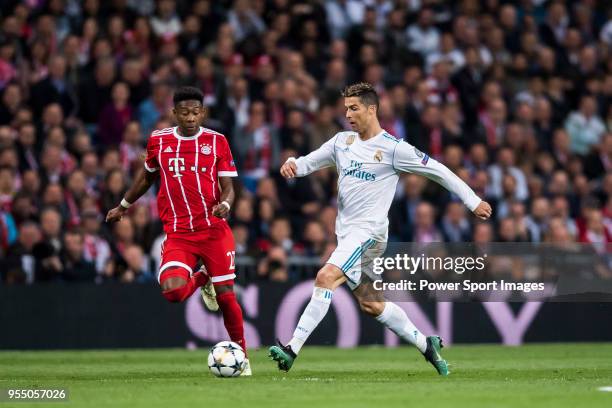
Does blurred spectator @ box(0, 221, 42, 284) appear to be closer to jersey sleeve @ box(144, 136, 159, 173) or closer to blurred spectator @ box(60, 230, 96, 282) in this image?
blurred spectator @ box(60, 230, 96, 282)

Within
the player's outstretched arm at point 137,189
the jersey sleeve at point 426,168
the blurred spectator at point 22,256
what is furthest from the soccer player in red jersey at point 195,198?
the blurred spectator at point 22,256

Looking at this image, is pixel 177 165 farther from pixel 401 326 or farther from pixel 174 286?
pixel 401 326

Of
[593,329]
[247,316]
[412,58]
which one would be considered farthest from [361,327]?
[412,58]

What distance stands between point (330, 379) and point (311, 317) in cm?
55

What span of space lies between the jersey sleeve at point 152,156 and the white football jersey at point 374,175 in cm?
129

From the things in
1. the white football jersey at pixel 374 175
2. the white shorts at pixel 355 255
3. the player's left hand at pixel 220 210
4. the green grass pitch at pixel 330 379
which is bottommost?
the green grass pitch at pixel 330 379

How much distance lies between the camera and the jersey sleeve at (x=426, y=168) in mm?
11273

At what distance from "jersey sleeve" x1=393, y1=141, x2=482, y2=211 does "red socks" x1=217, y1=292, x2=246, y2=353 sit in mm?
1875

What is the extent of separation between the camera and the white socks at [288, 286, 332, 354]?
11180 mm

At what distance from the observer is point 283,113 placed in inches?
763

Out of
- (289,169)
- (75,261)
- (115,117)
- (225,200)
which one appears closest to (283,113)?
(115,117)

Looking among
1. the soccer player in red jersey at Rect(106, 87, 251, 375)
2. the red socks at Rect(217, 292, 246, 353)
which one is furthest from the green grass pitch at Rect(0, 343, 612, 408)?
the soccer player in red jersey at Rect(106, 87, 251, 375)

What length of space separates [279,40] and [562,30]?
5.88 m

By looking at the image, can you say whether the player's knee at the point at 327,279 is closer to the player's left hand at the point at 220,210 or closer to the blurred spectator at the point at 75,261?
the player's left hand at the point at 220,210
